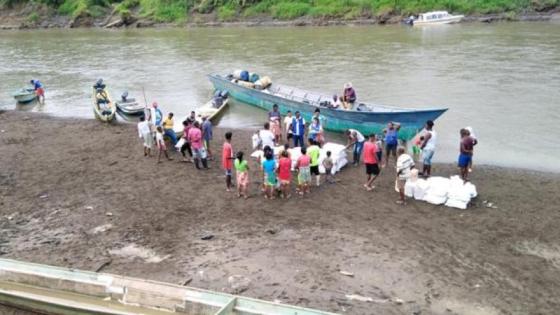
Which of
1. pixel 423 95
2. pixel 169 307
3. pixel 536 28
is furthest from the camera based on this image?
pixel 536 28

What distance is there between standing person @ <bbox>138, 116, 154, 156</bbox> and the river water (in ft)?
16.6

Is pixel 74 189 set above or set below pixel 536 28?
below

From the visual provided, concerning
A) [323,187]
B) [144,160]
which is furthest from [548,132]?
[144,160]

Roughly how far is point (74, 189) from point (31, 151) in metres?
4.46

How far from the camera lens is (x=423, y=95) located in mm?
24781

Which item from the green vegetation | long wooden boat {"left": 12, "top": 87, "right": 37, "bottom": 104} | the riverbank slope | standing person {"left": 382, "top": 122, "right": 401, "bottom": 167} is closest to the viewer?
standing person {"left": 382, "top": 122, "right": 401, "bottom": 167}

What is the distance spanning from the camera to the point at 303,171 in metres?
12.4

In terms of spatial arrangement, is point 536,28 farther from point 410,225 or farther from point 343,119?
point 410,225

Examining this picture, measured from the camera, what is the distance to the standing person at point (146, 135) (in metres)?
15.4

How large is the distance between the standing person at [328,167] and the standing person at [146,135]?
5.34 meters

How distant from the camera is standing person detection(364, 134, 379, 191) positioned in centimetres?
1245

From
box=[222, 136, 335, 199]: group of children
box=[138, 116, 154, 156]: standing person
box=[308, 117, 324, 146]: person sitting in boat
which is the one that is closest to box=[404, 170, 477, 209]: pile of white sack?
box=[222, 136, 335, 199]: group of children

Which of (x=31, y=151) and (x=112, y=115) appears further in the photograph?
(x=112, y=115)

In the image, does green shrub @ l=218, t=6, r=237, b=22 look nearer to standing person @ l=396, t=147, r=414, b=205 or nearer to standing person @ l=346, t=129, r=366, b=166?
A: standing person @ l=346, t=129, r=366, b=166
